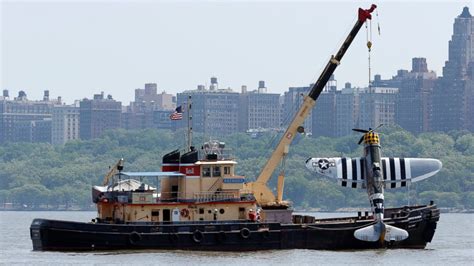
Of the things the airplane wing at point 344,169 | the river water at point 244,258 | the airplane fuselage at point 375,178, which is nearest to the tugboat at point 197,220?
the river water at point 244,258

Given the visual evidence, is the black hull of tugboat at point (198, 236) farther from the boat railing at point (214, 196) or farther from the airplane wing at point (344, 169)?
the airplane wing at point (344, 169)

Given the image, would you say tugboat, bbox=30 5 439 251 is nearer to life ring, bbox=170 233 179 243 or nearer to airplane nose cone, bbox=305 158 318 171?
life ring, bbox=170 233 179 243

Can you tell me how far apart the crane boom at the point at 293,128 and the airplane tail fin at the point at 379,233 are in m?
4.96

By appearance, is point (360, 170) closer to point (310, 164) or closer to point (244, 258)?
point (310, 164)

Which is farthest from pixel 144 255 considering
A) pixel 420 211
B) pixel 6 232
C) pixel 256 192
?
pixel 6 232

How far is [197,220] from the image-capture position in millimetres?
90500

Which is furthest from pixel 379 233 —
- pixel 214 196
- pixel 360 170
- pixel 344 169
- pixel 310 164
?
pixel 214 196

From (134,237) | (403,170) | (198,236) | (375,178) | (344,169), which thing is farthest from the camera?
(403,170)

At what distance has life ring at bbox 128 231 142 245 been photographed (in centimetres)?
8869

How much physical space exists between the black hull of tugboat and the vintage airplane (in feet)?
8.03

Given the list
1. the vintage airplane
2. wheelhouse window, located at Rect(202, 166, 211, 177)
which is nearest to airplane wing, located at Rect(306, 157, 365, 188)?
the vintage airplane

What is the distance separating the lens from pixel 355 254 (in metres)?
89.9

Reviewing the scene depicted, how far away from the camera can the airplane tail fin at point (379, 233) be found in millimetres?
91938

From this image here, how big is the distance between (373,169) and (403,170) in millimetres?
3939
